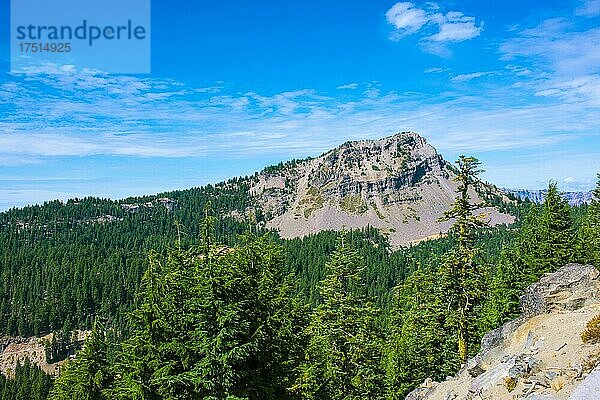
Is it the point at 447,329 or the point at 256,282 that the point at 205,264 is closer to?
the point at 256,282

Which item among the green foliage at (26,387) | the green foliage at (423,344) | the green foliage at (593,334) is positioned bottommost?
the green foliage at (26,387)

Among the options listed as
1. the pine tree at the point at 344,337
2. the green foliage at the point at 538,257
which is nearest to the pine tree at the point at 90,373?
the pine tree at the point at 344,337

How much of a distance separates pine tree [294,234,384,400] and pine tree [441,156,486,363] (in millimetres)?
4682

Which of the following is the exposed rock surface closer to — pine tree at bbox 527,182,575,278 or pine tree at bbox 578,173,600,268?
pine tree at bbox 527,182,575,278

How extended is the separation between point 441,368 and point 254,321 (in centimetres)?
1646

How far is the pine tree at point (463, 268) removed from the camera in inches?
957

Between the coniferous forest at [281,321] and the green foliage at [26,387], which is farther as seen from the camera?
the green foliage at [26,387]

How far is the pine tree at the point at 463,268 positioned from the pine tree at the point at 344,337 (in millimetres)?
4682

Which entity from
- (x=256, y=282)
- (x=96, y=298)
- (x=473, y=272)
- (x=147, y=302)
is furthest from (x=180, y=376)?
(x=96, y=298)

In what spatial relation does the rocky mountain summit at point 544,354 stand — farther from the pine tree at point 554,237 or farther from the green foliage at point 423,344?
the pine tree at point 554,237

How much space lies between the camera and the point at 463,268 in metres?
24.6

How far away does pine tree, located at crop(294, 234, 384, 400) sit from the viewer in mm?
23761

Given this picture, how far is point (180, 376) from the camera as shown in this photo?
53.6ft

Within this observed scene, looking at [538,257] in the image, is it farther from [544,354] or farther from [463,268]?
[544,354]
